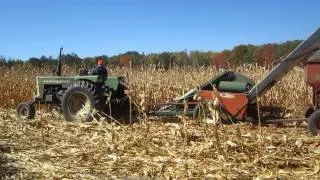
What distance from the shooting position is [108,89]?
11.2 m

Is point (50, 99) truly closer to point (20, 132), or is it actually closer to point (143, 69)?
point (20, 132)

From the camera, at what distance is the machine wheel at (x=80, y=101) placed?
10.8m

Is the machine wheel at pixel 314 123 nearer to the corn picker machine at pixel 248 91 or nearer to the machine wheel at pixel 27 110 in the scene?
the corn picker machine at pixel 248 91

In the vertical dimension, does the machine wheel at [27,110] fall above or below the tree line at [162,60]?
below

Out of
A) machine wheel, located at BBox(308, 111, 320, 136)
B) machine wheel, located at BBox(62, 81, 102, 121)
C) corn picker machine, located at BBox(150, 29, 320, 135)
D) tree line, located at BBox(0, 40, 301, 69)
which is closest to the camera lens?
machine wheel, located at BBox(308, 111, 320, 136)

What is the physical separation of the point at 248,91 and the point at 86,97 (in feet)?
11.2

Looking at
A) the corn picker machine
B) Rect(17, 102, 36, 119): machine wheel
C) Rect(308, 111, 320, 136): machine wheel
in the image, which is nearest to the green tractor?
Rect(17, 102, 36, 119): machine wheel

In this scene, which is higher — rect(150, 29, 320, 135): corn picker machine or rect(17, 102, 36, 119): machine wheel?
rect(150, 29, 320, 135): corn picker machine

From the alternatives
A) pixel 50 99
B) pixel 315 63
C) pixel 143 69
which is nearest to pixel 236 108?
pixel 315 63

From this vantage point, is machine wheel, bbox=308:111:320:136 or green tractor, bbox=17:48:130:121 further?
green tractor, bbox=17:48:130:121

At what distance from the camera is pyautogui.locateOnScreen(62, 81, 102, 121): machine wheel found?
35.4ft

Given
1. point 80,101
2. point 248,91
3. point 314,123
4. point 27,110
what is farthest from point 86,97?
point 314,123

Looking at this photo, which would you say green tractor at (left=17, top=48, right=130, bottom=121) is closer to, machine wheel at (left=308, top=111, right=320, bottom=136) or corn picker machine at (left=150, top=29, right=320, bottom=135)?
corn picker machine at (left=150, top=29, right=320, bottom=135)

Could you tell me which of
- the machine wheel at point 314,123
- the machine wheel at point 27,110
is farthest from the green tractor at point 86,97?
the machine wheel at point 314,123
